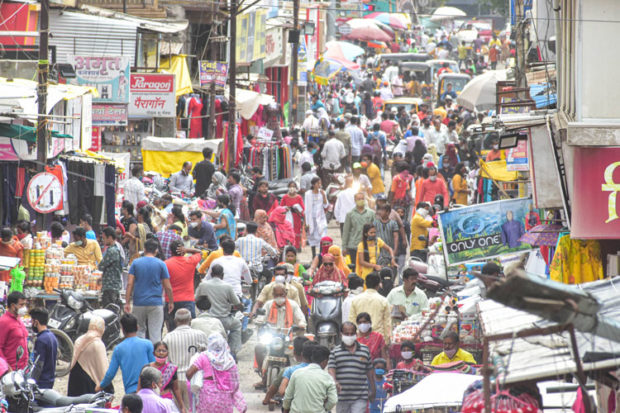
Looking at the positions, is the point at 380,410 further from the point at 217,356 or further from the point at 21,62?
the point at 21,62

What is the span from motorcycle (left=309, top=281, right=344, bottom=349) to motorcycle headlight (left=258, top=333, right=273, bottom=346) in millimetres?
692

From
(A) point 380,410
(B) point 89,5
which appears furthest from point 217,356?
(B) point 89,5

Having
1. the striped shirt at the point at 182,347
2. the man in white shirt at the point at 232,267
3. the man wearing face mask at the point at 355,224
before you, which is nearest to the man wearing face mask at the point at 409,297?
the man in white shirt at the point at 232,267

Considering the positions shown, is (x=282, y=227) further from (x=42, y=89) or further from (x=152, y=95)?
(x=152, y=95)

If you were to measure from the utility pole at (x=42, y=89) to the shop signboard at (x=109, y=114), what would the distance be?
6.01m

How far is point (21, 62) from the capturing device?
2214cm

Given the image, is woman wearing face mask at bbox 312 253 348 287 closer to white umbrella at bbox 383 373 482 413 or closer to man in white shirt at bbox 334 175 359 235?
Answer: man in white shirt at bbox 334 175 359 235

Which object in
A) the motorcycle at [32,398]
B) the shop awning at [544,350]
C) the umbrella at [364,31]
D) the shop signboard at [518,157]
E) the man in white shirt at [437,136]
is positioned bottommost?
the motorcycle at [32,398]

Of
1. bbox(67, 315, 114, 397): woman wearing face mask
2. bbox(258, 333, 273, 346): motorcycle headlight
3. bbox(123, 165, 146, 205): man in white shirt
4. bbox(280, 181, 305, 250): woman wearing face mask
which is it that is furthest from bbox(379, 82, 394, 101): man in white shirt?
bbox(67, 315, 114, 397): woman wearing face mask

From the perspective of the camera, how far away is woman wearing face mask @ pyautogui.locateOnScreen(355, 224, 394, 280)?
16.4 metres

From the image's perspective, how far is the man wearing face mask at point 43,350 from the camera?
38.4 feet

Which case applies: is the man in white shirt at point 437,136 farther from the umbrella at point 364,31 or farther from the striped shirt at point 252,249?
the umbrella at point 364,31

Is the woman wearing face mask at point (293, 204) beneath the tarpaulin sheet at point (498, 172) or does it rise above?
beneath

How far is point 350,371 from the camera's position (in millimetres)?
11305
